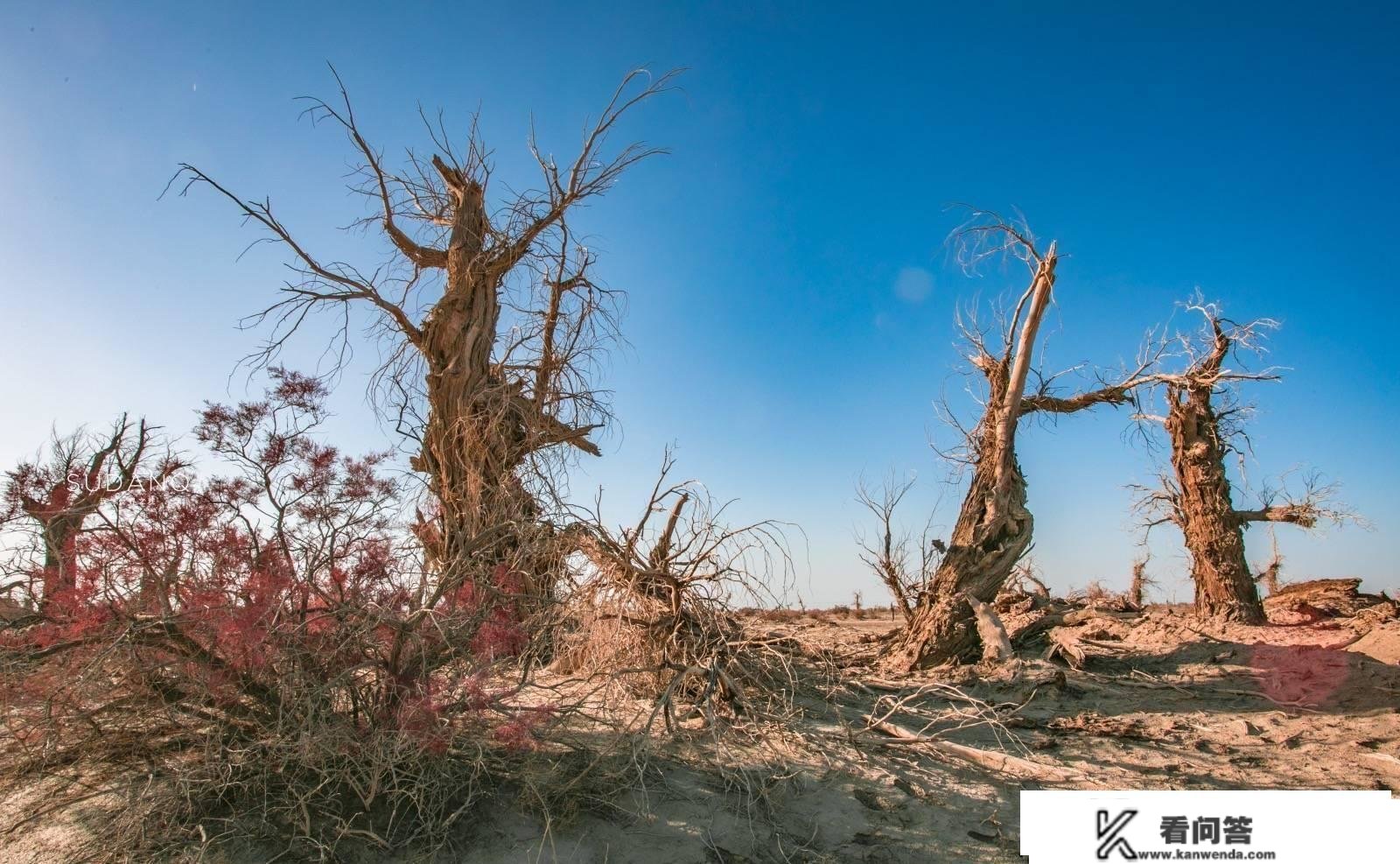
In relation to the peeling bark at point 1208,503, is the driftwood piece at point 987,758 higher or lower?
lower

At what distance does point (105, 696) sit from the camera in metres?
4.71

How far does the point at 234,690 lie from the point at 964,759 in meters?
5.15

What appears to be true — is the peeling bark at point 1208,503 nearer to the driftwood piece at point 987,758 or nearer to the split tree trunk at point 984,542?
the split tree trunk at point 984,542

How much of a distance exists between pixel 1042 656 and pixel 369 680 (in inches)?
314

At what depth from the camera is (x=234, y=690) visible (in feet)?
15.7

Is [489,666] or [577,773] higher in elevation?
[489,666]

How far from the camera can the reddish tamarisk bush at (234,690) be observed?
4504 millimetres

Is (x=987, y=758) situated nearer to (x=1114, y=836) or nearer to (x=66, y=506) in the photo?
(x=1114, y=836)

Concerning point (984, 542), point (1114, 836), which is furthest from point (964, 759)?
point (984, 542)

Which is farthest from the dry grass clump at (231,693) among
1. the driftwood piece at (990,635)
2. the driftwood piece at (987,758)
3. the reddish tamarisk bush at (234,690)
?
the driftwood piece at (990,635)

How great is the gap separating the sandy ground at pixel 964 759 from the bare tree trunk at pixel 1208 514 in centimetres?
162

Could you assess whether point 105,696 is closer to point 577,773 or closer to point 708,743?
point 577,773

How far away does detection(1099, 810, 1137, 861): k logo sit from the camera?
16.0 feet

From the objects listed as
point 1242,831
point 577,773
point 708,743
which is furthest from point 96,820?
point 1242,831
